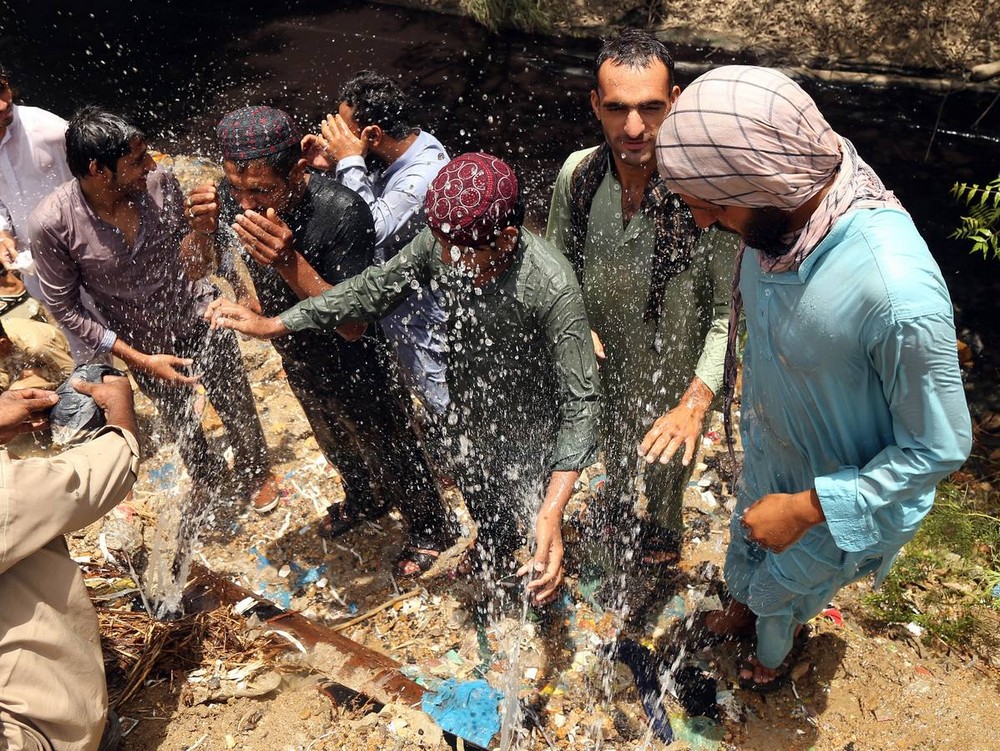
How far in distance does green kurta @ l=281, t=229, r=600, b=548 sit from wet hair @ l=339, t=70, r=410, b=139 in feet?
3.29

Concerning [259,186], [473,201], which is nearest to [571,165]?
[473,201]

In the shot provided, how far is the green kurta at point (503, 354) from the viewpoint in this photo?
2.66 m

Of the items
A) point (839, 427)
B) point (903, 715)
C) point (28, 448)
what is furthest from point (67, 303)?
point (903, 715)

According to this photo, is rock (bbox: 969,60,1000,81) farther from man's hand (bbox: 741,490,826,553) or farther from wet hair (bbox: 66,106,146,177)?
wet hair (bbox: 66,106,146,177)

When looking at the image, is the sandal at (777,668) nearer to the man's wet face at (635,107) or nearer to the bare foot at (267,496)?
the man's wet face at (635,107)

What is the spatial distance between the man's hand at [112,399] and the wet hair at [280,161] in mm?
909

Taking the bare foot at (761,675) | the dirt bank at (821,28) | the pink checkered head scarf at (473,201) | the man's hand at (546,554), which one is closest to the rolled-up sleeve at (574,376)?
the man's hand at (546,554)

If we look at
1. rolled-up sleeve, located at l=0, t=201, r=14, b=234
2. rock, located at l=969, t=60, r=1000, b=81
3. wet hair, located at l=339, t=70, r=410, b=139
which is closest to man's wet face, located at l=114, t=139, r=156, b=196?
wet hair, located at l=339, t=70, r=410, b=139

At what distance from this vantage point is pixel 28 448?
4516mm

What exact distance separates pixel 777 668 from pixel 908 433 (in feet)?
5.31

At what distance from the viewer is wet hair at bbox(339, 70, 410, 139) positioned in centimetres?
357

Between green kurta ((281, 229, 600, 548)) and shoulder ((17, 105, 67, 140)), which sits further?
shoulder ((17, 105, 67, 140))

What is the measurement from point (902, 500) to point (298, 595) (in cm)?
284

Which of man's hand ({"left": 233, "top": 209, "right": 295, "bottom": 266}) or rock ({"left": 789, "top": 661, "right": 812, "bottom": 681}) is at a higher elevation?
man's hand ({"left": 233, "top": 209, "right": 295, "bottom": 266})
